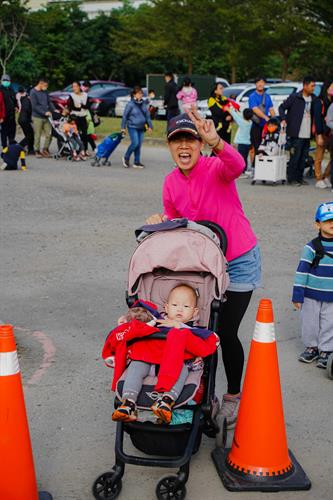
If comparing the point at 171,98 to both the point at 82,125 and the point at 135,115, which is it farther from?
the point at 135,115

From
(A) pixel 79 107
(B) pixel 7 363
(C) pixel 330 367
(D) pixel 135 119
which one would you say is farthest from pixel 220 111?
(B) pixel 7 363

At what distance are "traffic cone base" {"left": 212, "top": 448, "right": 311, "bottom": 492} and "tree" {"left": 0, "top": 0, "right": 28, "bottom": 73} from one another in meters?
48.0

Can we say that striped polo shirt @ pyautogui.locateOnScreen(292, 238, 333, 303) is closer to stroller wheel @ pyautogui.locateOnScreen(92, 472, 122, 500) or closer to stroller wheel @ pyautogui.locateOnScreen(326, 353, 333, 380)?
stroller wheel @ pyautogui.locateOnScreen(326, 353, 333, 380)

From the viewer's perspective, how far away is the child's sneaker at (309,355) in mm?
6184

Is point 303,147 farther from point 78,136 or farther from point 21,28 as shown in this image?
point 21,28

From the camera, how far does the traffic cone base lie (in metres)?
4.23

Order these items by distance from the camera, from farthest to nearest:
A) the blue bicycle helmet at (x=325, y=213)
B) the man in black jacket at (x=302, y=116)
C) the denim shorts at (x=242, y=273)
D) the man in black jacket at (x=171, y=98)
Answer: the man in black jacket at (x=171, y=98), the man in black jacket at (x=302, y=116), the blue bicycle helmet at (x=325, y=213), the denim shorts at (x=242, y=273)

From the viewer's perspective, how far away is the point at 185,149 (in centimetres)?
453

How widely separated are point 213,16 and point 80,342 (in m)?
44.9

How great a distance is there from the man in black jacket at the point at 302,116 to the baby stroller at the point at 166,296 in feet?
36.9

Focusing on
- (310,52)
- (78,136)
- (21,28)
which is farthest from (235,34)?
(78,136)

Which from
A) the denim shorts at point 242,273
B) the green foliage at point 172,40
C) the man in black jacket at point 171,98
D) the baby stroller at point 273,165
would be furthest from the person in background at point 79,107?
the green foliage at point 172,40

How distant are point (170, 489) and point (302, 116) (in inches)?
482

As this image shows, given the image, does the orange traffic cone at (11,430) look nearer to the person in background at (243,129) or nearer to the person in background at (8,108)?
the person in background at (243,129)
